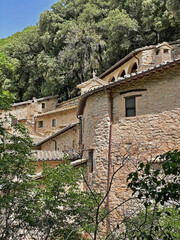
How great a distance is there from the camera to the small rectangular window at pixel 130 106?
11.5 m

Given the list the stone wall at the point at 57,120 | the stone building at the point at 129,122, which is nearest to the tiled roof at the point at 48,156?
the stone building at the point at 129,122

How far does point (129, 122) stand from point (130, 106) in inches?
34.7

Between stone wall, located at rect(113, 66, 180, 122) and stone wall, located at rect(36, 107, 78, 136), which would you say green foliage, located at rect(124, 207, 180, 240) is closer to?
stone wall, located at rect(113, 66, 180, 122)

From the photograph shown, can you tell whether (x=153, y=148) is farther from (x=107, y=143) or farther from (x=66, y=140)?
(x=66, y=140)

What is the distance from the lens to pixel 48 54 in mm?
40125

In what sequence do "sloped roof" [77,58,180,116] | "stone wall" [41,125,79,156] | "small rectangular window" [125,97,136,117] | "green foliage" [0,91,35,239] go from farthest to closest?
"stone wall" [41,125,79,156], "small rectangular window" [125,97,136,117], "sloped roof" [77,58,180,116], "green foliage" [0,91,35,239]

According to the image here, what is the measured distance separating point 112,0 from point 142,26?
Result: 27.8 ft

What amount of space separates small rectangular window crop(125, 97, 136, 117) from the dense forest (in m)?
19.1

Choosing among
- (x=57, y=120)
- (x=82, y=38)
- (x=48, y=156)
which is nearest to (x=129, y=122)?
(x=48, y=156)

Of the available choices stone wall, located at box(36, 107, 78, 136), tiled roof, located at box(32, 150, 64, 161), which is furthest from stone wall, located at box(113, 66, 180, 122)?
stone wall, located at box(36, 107, 78, 136)

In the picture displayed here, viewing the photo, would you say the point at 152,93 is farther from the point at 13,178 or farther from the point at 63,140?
the point at 63,140

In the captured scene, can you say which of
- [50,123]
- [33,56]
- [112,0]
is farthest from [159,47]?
[33,56]

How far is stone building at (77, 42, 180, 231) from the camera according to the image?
33.0ft

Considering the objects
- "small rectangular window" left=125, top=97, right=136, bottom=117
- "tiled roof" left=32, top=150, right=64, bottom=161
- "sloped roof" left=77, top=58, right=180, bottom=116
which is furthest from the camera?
"tiled roof" left=32, top=150, right=64, bottom=161
